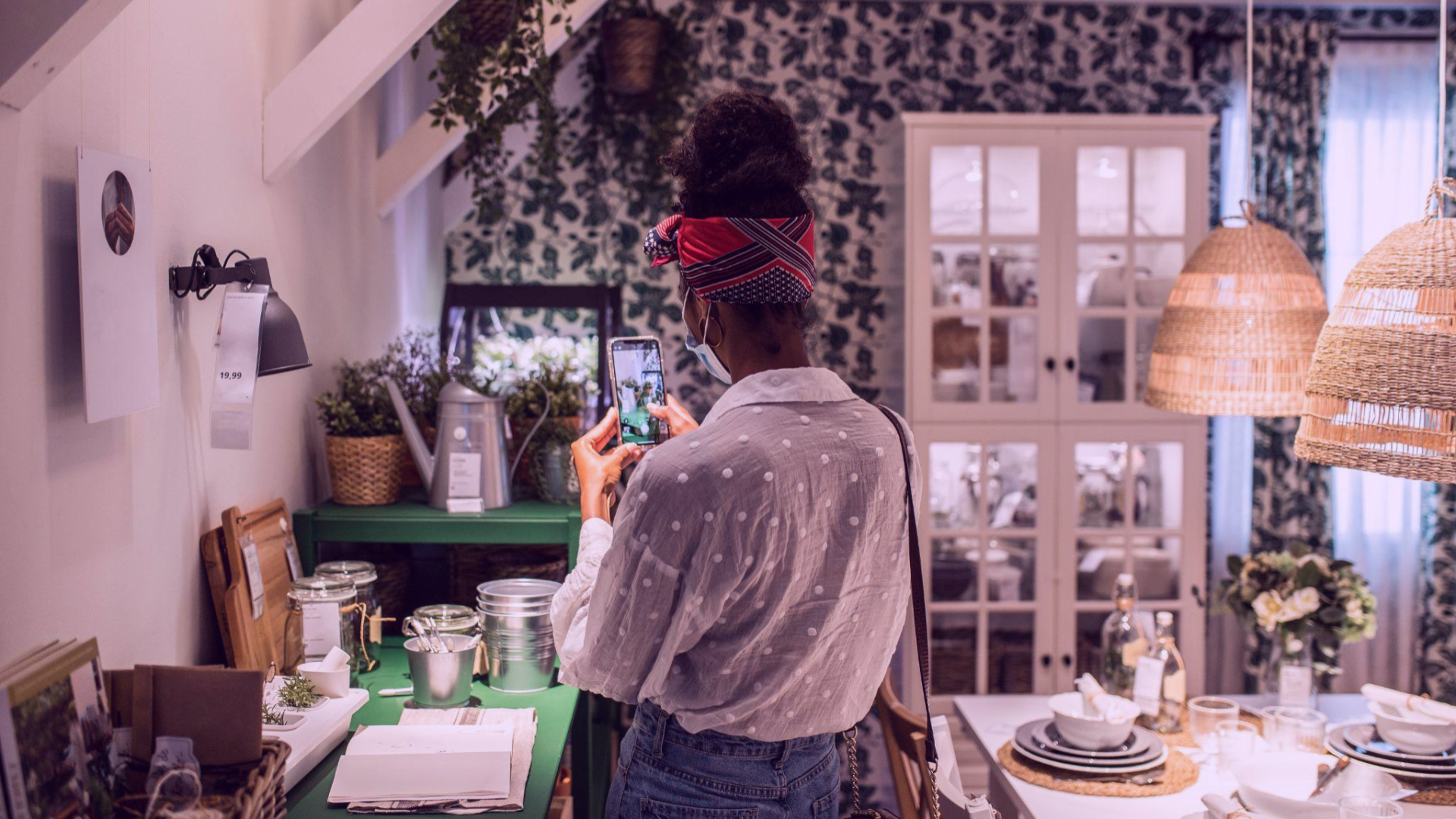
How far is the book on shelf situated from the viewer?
945 millimetres

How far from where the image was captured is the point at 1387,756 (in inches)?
82.3

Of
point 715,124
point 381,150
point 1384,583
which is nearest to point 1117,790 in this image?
point 715,124

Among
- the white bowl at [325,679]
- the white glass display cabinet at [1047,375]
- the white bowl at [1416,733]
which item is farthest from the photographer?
the white glass display cabinet at [1047,375]

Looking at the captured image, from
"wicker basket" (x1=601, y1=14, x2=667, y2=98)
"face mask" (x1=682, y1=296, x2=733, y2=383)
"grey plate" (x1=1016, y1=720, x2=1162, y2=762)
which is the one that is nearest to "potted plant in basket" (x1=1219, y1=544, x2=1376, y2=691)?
"grey plate" (x1=1016, y1=720, x2=1162, y2=762)

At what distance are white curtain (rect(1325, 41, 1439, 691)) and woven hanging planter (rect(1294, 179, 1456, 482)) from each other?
2.77m

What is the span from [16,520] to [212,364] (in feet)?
1.99

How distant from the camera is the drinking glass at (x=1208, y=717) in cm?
220

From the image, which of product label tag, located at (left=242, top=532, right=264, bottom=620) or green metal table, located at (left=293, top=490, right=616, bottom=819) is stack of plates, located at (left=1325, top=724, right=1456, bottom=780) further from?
product label tag, located at (left=242, top=532, right=264, bottom=620)

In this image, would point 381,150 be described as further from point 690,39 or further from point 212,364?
point 690,39

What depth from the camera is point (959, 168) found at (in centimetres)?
370

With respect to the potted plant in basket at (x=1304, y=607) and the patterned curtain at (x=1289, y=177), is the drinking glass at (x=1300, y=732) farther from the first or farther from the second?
the patterned curtain at (x=1289, y=177)

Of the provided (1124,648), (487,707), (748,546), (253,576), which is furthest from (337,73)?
(1124,648)

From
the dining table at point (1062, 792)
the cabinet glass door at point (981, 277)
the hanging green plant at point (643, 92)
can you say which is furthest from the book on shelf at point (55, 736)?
the cabinet glass door at point (981, 277)

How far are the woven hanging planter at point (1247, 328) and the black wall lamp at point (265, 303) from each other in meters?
1.56
